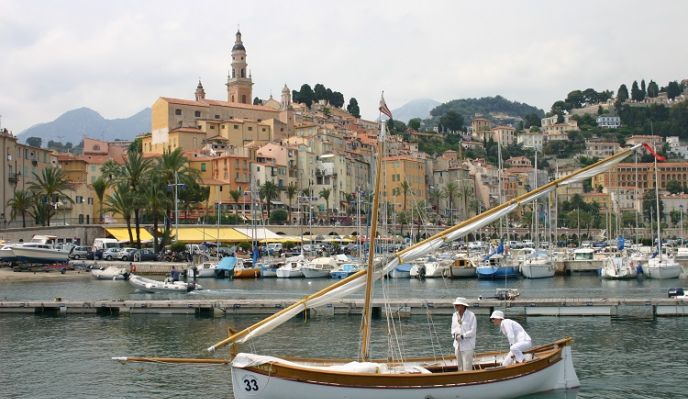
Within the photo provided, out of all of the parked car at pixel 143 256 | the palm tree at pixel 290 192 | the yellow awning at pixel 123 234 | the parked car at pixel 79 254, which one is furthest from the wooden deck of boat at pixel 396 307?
the palm tree at pixel 290 192

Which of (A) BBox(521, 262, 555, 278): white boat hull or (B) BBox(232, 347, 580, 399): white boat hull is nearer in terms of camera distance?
(B) BBox(232, 347, 580, 399): white boat hull

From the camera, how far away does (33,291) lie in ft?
198

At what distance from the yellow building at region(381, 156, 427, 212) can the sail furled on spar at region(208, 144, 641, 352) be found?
4813 inches

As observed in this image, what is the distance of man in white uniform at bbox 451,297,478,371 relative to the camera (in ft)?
→ 68.7

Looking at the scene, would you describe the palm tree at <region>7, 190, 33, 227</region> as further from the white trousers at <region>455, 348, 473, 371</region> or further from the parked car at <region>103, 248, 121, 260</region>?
the white trousers at <region>455, 348, 473, 371</region>

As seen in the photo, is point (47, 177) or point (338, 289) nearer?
point (338, 289)

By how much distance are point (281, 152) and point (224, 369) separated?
115410mm

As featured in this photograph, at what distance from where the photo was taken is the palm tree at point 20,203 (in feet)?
310

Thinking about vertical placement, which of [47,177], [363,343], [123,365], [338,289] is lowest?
[123,365]

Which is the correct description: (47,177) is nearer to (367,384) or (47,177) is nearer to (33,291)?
(33,291)

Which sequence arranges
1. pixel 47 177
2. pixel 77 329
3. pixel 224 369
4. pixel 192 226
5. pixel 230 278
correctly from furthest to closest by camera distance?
pixel 192 226 → pixel 47 177 → pixel 230 278 → pixel 77 329 → pixel 224 369

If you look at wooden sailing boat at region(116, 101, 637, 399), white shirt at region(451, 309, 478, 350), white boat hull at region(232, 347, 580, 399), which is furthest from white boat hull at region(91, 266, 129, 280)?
white shirt at region(451, 309, 478, 350)

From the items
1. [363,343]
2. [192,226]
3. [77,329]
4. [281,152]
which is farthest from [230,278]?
[281,152]

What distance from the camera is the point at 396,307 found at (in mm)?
42438
